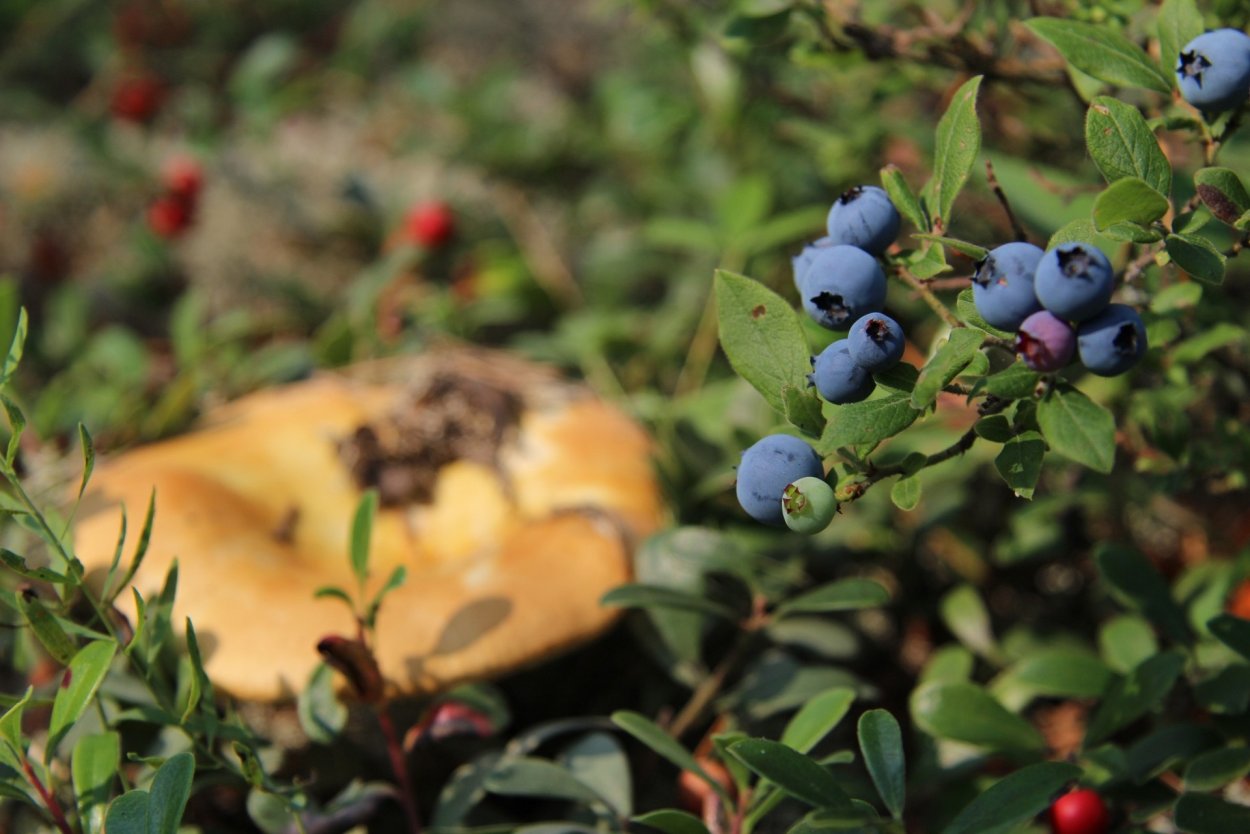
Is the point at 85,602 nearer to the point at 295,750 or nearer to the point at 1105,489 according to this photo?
the point at 295,750

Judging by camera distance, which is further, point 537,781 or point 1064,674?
point 1064,674

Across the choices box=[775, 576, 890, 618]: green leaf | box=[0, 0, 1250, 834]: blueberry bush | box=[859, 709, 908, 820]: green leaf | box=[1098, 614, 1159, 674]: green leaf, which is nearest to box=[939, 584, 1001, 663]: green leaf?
box=[0, 0, 1250, 834]: blueberry bush

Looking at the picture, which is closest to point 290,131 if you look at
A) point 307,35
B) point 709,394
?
point 307,35

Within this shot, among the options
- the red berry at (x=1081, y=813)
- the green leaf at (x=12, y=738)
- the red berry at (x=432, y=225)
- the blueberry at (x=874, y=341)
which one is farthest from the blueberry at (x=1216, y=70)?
the red berry at (x=432, y=225)

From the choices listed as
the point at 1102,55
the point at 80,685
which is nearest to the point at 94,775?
the point at 80,685

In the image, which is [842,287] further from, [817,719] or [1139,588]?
[1139,588]

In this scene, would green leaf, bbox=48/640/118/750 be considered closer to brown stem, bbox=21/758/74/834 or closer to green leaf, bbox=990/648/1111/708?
brown stem, bbox=21/758/74/834
